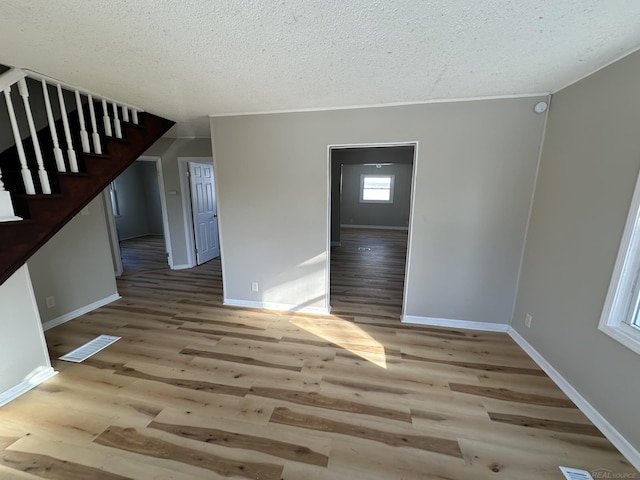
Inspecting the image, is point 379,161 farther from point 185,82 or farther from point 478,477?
point 478,477

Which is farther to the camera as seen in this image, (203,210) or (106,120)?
(203,210)

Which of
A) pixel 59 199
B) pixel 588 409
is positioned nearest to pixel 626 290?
pixel 588 409

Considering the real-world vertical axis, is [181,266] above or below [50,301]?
below

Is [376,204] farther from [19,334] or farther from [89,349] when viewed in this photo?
[19,334]

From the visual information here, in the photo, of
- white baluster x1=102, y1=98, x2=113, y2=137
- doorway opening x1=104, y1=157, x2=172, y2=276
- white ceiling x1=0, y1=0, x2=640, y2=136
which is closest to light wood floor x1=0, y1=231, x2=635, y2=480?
white baluster x1=102, y1=98, x2=113, y2=137

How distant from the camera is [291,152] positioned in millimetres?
2758

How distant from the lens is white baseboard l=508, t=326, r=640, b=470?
4.50 ft

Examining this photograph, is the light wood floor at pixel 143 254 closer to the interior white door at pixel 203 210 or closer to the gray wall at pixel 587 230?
the interior white door at pixel 203 210

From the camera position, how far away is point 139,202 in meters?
7.48

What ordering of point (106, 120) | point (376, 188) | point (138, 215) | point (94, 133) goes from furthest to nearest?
point (376, 188) → point (138, 215) → point (106, 120) → point (94, 133)

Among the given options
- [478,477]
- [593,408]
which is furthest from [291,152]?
[593,408]

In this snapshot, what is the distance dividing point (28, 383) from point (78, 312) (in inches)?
51.0

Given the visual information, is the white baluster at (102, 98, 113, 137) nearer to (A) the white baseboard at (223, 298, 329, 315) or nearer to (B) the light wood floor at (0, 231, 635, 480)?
(B) the light wood floor at (0, 231, 635, 480)

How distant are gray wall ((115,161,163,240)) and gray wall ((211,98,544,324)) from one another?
19.2 ft
